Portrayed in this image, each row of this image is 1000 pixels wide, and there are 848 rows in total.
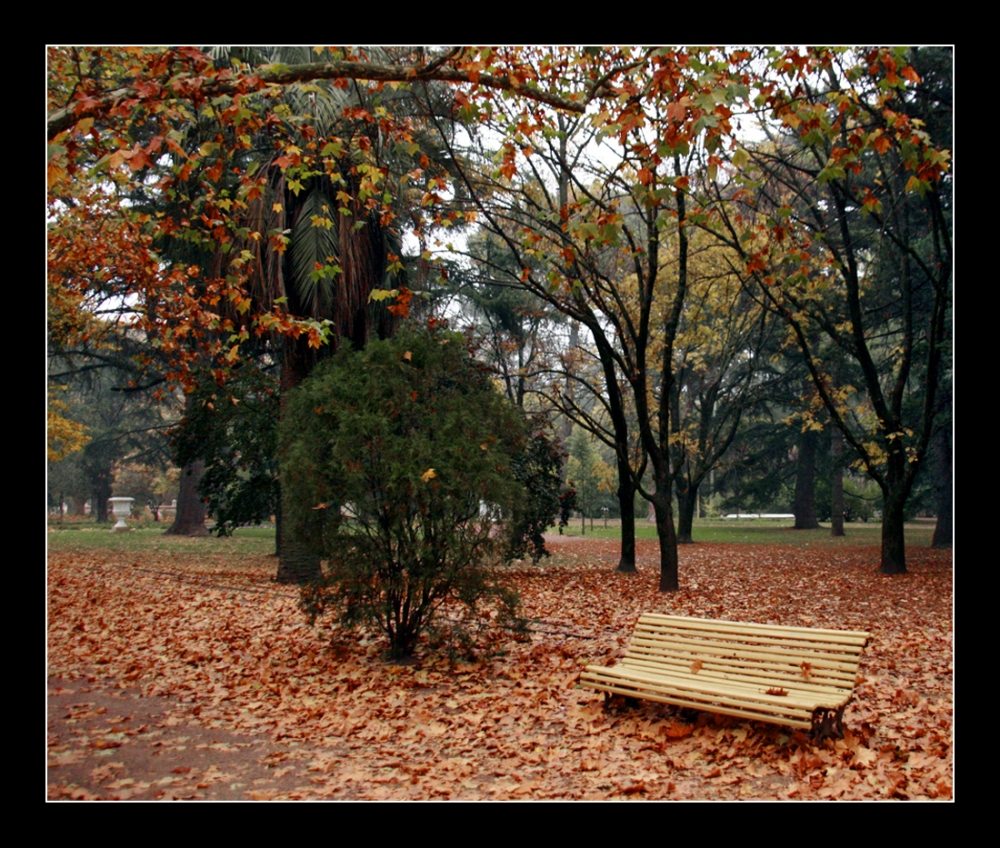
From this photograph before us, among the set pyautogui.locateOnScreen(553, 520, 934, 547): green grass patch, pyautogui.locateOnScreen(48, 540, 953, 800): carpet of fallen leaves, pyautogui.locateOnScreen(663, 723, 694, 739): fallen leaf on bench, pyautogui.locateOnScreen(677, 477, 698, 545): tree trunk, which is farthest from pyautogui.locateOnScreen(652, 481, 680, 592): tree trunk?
pyautogui.locateOnScreen(553, 520, 934, 547): green grass patch

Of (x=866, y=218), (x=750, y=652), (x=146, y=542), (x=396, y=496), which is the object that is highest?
(x=866, y=218)

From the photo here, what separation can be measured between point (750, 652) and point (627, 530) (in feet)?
30.7

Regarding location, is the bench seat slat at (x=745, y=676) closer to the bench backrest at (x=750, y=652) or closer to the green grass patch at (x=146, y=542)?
the bench backrest at (x=750, y=652)

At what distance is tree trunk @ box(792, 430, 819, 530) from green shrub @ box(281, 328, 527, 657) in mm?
22231

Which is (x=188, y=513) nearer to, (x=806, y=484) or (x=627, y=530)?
(x=627, y=530)

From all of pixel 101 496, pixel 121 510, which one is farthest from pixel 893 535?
pixel 101 496

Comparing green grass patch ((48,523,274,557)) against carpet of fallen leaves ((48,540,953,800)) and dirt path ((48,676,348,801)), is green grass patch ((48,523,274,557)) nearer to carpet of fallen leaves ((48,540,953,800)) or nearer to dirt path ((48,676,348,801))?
carpet of fallen leaves ((48,540,953,800))

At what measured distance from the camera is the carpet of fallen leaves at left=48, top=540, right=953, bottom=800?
4.26 metres

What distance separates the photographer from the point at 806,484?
28.2 m

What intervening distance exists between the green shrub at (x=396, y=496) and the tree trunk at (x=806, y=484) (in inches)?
875

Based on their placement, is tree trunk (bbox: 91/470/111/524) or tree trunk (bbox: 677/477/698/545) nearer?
tree trunk (bbox: 677/477/698/545)
